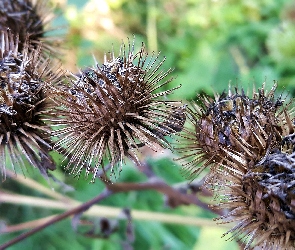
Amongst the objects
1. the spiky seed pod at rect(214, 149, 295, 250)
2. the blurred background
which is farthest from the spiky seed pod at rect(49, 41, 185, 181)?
the blurred background

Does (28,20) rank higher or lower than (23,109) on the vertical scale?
higher

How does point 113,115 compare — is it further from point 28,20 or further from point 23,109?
point 28,20

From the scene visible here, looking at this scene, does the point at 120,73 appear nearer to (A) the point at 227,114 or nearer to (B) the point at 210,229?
(A) the point at 227,114

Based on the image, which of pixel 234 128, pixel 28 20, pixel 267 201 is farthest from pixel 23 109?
pixel 267 201

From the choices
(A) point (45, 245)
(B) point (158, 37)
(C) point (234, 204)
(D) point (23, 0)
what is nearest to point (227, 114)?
(C) point (234, 204)

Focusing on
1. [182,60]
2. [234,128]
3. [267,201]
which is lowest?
[267,201]

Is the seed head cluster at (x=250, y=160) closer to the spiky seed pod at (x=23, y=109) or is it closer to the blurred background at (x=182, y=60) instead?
the spiky seed pod at (x=23, y=109)

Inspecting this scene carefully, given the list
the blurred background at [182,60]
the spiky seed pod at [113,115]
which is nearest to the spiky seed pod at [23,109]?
the spiky seed pod at [113,115]
